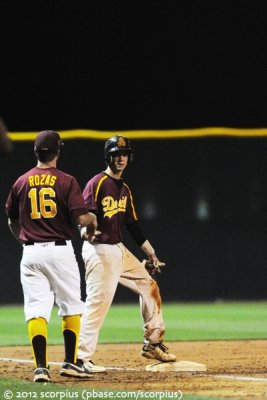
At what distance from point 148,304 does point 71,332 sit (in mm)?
1020

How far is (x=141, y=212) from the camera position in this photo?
546 inches

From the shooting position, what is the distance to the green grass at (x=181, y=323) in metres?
10.2

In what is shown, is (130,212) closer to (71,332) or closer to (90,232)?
(90,232)

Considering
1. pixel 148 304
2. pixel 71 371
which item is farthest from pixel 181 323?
pixel 71 371

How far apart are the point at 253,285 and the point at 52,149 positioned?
25.8ft

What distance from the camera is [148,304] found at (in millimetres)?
7301

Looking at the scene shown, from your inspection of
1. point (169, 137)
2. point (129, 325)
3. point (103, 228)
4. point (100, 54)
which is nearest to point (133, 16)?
point (100, 54)

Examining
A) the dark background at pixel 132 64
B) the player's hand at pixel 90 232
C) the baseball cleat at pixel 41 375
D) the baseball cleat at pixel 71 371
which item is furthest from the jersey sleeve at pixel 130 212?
the dark background at pixel 132 64

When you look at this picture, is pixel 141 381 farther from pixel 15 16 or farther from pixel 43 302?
pixel 15 16

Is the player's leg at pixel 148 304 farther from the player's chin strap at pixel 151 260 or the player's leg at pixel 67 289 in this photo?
the player's leg at pixel 67 289

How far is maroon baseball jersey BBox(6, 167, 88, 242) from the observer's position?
6.34 meters

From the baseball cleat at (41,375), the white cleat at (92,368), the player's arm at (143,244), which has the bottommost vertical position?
the white cleat at (92,368)

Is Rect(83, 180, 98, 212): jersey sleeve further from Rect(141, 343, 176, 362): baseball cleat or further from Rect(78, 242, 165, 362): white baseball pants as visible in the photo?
Rect(141, 343, 176, 362): baseball cleat

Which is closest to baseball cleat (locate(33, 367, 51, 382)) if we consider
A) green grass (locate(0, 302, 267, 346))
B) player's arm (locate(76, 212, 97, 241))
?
player's arm (locate(76, 212, 97, 241))
